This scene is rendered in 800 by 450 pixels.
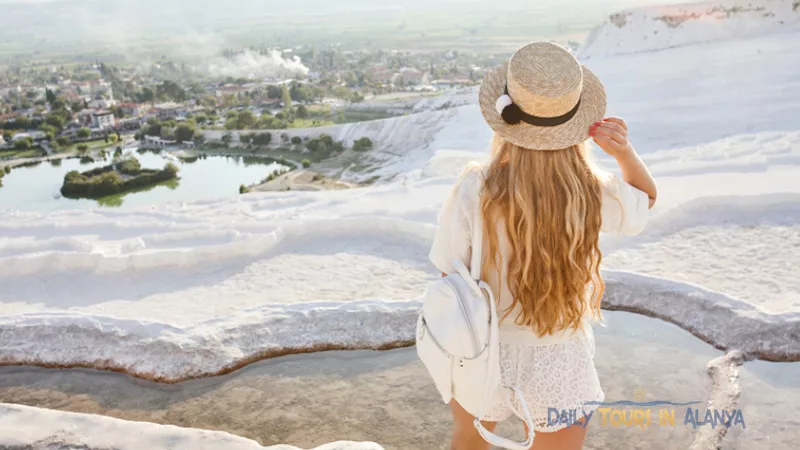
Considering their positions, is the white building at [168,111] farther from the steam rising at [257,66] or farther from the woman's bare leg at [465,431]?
the woman's bare leg at [465,431]

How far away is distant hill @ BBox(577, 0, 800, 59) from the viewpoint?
19.6 m

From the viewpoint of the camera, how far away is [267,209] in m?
7.20

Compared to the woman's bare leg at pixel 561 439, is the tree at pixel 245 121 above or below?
below

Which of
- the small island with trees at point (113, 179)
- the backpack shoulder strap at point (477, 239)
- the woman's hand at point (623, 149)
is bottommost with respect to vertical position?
the small island with trees at point (113, 179)

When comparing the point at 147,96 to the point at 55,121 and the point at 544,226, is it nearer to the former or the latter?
the point at 55,121

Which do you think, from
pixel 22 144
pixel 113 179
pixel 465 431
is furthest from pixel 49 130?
pixel 465 431

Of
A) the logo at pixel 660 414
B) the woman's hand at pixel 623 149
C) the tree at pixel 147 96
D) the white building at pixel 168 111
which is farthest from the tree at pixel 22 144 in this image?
the woman's hand at pixel 623 149

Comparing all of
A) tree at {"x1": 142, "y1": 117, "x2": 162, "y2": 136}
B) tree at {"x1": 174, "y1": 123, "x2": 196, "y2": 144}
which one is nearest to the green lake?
tree at {"x1": 174, "y1": 123, "x2": 196, "y2": 144}

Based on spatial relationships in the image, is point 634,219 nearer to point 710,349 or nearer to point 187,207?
point 710,349

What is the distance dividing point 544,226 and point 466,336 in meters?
0.31

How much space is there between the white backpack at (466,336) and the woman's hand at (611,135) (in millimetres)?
338

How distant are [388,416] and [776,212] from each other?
14.2 ft

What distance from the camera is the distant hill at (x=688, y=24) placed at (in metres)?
19.6

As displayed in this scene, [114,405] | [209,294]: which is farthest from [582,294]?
[209,294]
